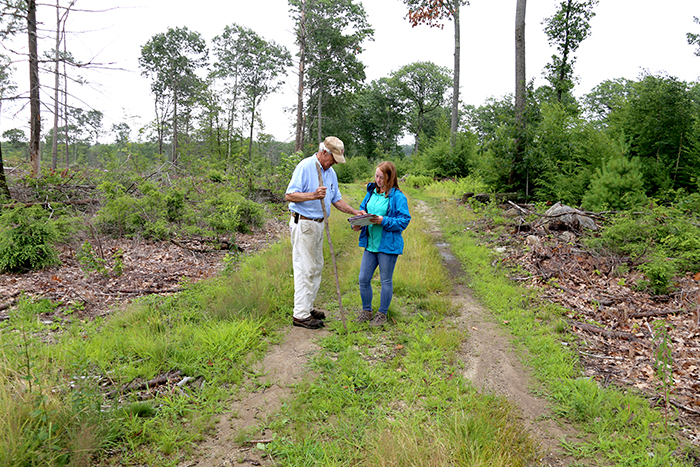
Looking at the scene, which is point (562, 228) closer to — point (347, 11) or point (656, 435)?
point (656, 435)

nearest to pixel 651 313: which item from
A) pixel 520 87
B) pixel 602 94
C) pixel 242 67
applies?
pixel 520 87

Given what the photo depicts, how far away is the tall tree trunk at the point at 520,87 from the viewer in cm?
1255

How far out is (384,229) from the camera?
4.73 meters

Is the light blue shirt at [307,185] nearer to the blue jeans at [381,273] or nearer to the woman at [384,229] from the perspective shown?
the woman at [384,229]

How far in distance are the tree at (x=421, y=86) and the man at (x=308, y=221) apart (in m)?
51.4

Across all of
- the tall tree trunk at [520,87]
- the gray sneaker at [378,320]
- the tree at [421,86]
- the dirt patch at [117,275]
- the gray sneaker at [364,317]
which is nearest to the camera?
the gray sneaker at [378,320]

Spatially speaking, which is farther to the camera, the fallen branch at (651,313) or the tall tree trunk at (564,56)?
the tall tree trunk at (564,56)

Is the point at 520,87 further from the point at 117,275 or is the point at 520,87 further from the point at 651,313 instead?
the point at 117,275

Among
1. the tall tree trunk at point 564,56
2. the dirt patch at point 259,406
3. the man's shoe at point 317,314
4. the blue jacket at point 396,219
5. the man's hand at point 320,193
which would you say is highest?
the tall tree trunk at point 564,56

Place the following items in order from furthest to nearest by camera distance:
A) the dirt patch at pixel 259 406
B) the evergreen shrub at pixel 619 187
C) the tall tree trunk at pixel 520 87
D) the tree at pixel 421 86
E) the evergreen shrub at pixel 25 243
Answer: the tree at pixel 421 86
the tall tree trunk at pixel 520 87
the evergreen shrub at pixel 619 187
the evergreen shrub at pixel 25 243
the dirt patch at pixel 259 406

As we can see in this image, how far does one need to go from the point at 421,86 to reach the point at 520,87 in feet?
155

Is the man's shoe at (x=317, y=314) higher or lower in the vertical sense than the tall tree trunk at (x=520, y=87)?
lower

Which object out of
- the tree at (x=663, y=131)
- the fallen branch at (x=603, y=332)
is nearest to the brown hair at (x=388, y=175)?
the fallen branch at (x=603, y=332)

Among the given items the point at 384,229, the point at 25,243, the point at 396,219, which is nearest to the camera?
the point at 396,219
